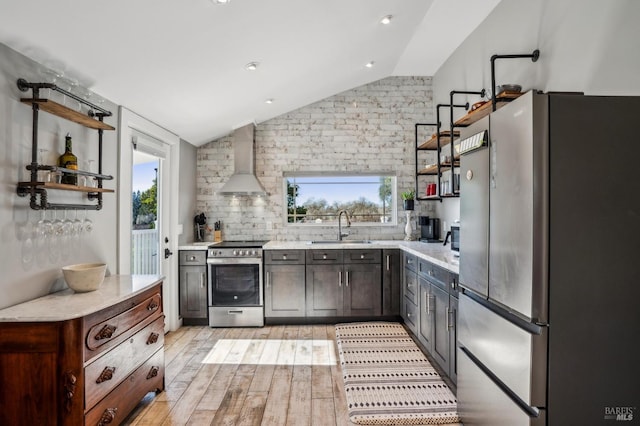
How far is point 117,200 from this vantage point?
292 centimetres

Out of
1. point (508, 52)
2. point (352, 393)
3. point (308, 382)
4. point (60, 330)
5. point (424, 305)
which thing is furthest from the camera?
point (424, 305)

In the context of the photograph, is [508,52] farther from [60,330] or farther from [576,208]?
[60,330]

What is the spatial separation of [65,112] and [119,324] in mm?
1355

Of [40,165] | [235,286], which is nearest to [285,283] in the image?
[235,286]

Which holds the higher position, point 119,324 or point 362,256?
point 362,256

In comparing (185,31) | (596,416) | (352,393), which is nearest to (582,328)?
(596,416)

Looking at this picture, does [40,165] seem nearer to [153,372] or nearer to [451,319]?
[153,372]

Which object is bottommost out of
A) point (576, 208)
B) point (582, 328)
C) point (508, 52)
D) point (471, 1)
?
point (582, 328)

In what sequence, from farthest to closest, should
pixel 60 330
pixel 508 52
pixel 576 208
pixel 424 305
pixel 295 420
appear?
pixel 424 305
pixel 508 52
pixel 295 420
pixel 60 330
pixel 576 208

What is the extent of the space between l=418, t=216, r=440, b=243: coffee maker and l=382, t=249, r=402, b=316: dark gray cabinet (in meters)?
0.59

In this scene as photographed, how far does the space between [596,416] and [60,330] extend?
246 cm

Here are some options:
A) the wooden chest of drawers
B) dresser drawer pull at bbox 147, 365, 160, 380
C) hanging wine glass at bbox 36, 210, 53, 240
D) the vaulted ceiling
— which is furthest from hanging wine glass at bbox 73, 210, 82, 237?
dresser drawer pull at bbox 147, 365, 160, 380

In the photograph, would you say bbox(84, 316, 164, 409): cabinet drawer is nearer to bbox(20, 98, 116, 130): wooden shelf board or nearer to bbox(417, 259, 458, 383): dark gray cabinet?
bbox(20, 98, 116, 130): wooden shelf board

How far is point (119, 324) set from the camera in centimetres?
208
